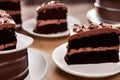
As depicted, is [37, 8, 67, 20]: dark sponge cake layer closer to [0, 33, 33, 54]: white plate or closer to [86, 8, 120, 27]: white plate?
[86, 8, 120, 27]: white plate

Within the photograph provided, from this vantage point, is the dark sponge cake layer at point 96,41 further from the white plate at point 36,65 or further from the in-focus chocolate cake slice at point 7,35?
the in-focus chocolate cake slice at point 7,35

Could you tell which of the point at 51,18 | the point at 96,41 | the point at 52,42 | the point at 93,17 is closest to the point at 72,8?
the point at 93,17

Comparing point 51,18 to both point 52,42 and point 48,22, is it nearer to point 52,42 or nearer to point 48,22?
point 48,22

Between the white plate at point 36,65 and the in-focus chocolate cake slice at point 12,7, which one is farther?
the in-focus chocolate cake slice at point 12,7

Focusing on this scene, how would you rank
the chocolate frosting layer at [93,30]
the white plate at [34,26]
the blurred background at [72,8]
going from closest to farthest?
1. the chocolate frosting layer at [93,30]
2. the white plate at [34,26]
3. the blurred background at [72,8]

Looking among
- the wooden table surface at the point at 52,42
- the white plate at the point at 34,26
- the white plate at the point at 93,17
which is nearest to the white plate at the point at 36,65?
the wooden table surface at the point at 52,42

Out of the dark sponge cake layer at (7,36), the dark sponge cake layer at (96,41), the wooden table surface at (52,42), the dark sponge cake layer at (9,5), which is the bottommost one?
the wooden table surface at (52,42)
